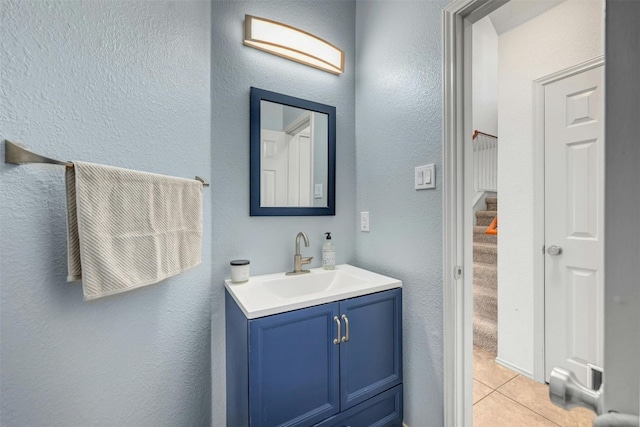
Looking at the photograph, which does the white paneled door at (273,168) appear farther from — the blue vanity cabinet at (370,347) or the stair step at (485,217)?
the stair step at (485,217)

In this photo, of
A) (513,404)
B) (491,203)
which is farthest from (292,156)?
(491,203)

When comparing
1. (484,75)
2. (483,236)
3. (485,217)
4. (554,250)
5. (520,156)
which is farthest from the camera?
(484,75)

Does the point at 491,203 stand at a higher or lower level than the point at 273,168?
lower

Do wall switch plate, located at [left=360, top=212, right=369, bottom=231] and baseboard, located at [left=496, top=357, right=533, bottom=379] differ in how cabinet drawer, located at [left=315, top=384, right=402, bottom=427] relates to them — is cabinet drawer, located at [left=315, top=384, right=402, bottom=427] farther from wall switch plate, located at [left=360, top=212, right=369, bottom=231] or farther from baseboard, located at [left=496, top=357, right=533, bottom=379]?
baseboard, located at [left=496, top=357, right=533, bottom=379]

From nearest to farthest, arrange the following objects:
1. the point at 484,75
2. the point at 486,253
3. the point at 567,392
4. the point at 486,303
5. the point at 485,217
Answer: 1. the point at 567,392
2. the point at 486,303
3. the point at 486,253
4. the point at 485,217
5. the point at 484,75

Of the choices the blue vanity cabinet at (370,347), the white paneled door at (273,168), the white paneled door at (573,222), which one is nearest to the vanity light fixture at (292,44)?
the white paneled door at (273,168)

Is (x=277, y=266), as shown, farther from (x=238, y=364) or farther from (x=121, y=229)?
(x=121, y=229)

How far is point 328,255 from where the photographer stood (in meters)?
1.56

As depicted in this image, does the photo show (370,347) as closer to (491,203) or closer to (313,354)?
(313,354)

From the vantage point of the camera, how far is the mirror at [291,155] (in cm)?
144

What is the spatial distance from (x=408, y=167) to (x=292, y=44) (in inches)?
36.0

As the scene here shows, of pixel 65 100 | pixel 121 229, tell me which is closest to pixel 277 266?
pixel 121 229

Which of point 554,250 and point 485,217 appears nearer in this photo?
point 554,250

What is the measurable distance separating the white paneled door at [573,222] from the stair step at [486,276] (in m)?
0.62
